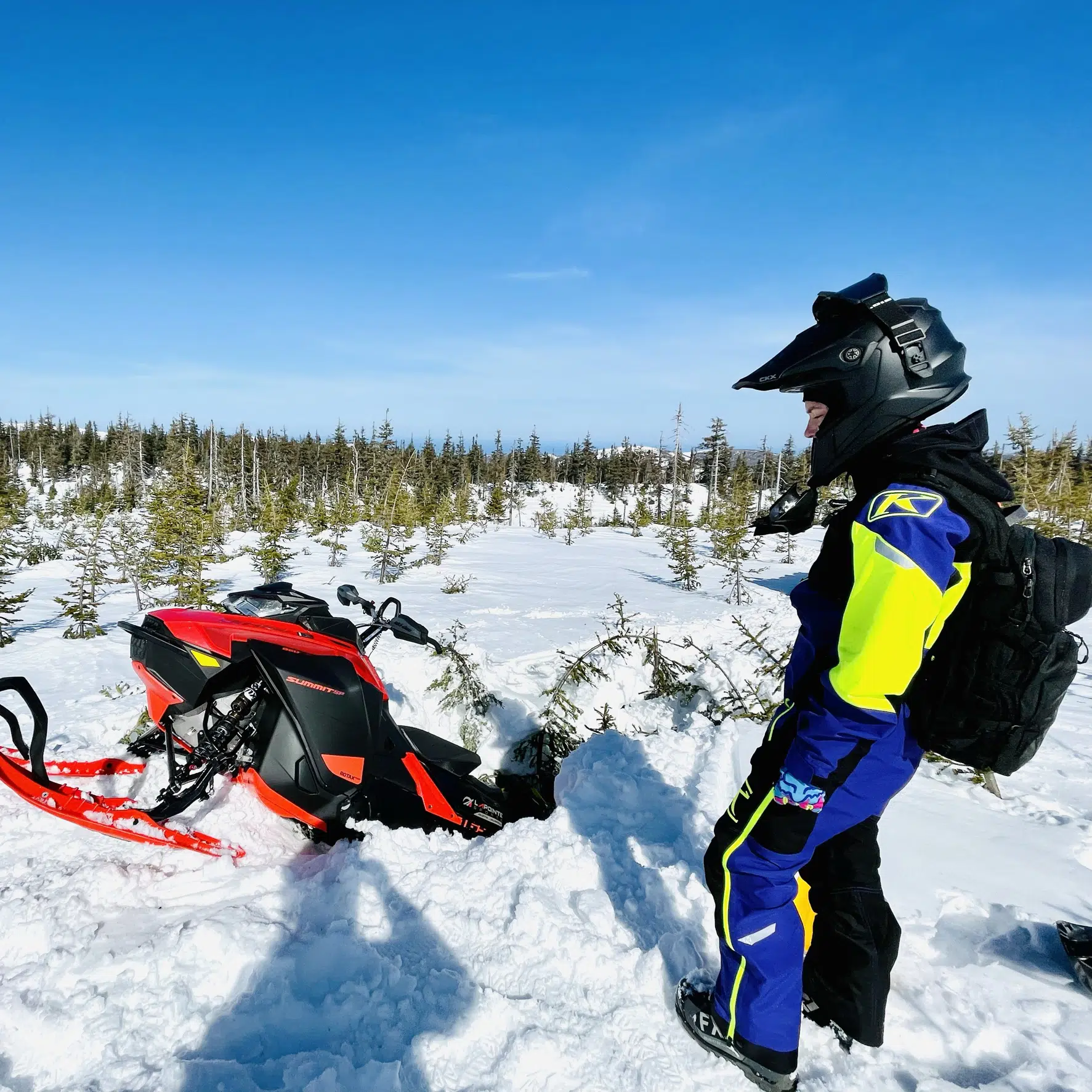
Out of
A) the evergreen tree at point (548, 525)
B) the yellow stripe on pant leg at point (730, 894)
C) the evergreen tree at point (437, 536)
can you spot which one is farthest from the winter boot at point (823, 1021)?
the evergreen tree at point (548, 525)

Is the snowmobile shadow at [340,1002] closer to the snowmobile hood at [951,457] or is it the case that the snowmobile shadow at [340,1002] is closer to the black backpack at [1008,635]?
the black backpack at [1008,635]

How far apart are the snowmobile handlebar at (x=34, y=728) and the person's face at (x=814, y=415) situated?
144 inches

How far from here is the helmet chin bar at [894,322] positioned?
199 centimetres

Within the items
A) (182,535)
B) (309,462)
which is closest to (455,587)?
(182,535)

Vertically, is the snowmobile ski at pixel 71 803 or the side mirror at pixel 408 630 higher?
the side mirror at pixel 408 630

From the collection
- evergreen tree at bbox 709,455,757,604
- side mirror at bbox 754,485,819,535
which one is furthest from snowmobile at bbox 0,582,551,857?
evergreen tree at bbox 709,455,757,604

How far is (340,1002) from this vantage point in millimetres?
2248

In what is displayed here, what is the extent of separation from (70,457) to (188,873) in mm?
97470

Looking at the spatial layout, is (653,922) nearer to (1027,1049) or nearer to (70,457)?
(1027,1049)

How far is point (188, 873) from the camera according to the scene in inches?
116

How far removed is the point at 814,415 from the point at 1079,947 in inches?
94.0

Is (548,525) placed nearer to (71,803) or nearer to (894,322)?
(71,803)

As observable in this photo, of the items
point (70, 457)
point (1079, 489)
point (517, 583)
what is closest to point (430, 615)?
point (517, 583)

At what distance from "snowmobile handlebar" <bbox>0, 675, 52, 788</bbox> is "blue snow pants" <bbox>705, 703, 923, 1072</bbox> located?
313 cm
